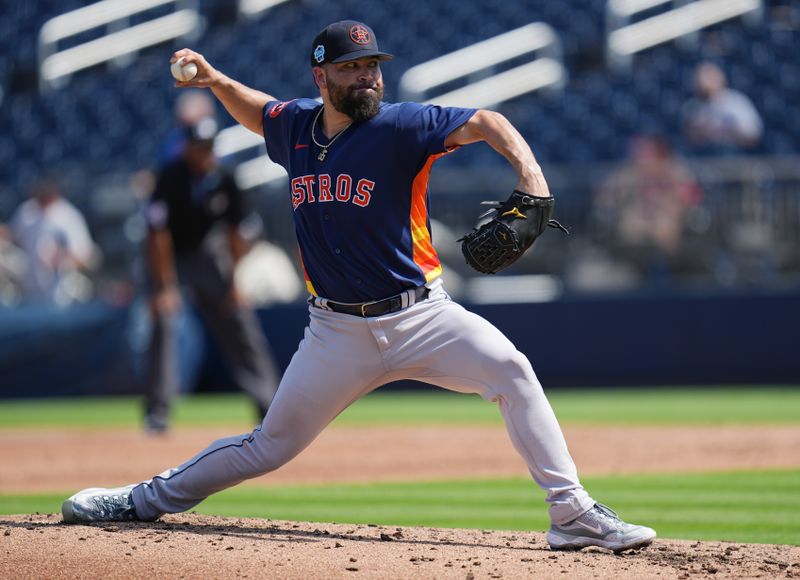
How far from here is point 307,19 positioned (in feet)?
63.1

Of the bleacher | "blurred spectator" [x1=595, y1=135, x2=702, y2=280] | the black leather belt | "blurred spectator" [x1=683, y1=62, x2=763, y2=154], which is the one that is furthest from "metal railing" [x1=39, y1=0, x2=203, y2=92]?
the black leather belt

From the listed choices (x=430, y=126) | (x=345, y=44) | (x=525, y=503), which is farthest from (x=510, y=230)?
(x=525, y=503)

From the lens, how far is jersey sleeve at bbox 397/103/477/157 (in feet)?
14.3

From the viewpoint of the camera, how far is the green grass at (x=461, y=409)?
10977 mm

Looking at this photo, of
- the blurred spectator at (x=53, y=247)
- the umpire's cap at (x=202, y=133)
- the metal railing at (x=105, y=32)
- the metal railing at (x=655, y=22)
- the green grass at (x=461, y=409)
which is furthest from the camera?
the metal railing at (x=105, y=32)

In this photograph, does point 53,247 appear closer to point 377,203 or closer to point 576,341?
point 576,341

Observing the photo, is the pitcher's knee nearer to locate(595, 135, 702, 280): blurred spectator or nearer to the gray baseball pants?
the gray baseball pants

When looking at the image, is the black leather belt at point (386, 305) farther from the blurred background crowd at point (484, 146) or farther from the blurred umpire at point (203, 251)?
the blurred background crowd at point (484, 146)

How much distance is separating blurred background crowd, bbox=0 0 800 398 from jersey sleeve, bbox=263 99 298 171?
5721 mm

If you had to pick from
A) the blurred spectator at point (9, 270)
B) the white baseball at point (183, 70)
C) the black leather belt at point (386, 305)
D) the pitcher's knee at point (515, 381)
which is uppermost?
the white baseball at point (183, 70)

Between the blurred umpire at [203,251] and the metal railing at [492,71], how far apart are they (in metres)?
7.29

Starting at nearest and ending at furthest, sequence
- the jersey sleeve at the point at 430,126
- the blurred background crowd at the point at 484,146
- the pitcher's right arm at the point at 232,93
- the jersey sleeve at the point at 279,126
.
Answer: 1. the jersey sleeve at the point at 430,126
2. the jersey sleeve at the point at 279,126
3. the pitcher's right arm at the point at 232,93
4. the blurred background crowd at the point at 484,146

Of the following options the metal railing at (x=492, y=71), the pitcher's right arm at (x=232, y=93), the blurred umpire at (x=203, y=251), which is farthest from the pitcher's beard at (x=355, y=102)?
the metal railing at (x=492, y=71)

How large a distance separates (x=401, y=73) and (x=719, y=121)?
16.9 ft
